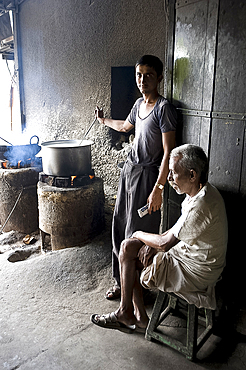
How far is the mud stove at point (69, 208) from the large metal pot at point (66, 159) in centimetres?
9

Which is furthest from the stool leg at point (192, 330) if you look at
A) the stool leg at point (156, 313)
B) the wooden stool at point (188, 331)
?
the stool leg at point (156, 313)

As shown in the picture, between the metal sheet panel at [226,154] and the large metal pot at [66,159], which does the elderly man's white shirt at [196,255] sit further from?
the large metal pot at [66,159]

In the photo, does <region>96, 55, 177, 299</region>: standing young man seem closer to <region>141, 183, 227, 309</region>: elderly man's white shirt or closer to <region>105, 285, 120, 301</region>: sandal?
<region>105, 285, 120, 301</region>: sandal

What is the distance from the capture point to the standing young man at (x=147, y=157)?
9.19ft

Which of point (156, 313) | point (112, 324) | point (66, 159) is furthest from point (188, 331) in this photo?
point (66, 159)

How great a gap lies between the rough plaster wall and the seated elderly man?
9.02 feet

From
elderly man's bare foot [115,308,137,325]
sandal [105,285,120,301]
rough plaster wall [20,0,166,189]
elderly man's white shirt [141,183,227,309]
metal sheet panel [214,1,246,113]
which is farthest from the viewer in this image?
rough plaster wall [20,0,166,189]

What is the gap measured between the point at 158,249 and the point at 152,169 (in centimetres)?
81

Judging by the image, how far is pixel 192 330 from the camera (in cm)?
235

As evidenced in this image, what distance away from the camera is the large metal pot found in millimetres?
4121

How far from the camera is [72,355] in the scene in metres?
2.52

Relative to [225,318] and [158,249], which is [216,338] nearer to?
[225,318]

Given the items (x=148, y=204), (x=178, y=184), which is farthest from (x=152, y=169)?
(x=178, y=184)

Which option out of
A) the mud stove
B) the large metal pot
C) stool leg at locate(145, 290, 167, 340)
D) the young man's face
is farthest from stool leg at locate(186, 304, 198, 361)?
the large metal pot
